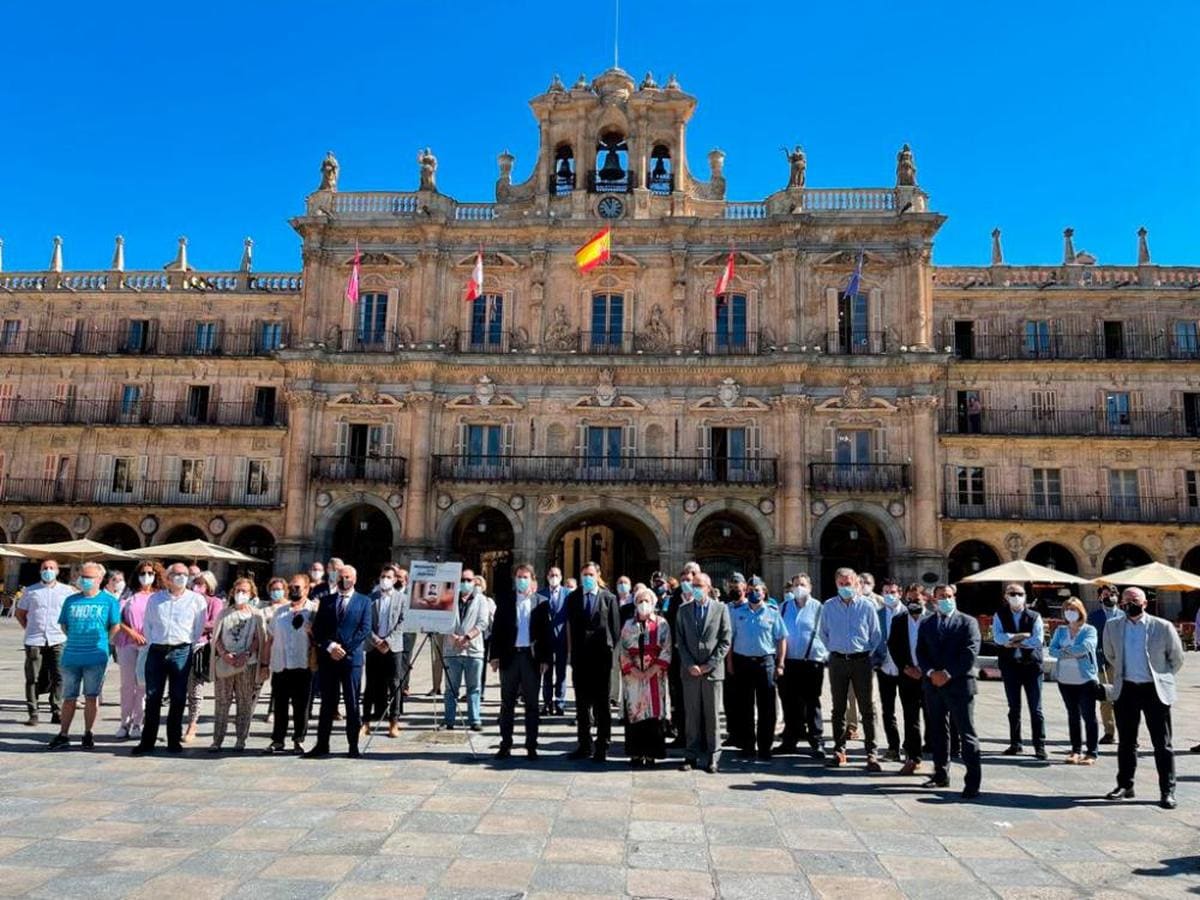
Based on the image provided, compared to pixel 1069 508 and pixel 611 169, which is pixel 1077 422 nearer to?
pixel 1069 508

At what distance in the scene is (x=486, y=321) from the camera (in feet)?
103

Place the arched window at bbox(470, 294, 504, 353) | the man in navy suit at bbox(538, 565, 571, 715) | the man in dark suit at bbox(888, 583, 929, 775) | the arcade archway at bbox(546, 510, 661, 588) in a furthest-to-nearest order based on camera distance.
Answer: the arched window at bbox(470, 294, 504, 353) → the arcade archway at bbox(546, 510, 661, 588) → the man in navy suit at bbox(538, 565, 571, 715) → the man in dark suit at bbox(888, 583, 929, 775)

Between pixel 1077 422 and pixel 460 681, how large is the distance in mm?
27842

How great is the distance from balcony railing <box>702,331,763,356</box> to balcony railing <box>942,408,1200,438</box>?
24.4ft

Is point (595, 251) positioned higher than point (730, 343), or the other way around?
point (595, 251)

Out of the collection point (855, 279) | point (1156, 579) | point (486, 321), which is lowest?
point (1156, 579)

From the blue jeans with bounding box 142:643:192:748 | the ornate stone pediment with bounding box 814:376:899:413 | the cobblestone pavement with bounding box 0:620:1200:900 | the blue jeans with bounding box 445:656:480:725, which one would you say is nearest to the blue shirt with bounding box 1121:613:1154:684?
the cobblestone pavement with bounding box 0:620:1200:900

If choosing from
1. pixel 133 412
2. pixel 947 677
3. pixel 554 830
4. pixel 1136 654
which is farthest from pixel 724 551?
pixel 554 830

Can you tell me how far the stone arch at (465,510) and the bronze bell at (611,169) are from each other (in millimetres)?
11979

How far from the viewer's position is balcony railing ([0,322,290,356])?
113 feet

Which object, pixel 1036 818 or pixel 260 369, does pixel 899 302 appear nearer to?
pixel 260 369

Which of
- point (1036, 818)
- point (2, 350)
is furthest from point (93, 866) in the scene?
point (2, 350)

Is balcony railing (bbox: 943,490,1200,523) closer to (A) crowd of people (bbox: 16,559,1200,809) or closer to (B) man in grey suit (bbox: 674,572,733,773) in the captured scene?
(A) crowd of people (bbox: 16,559,1200,809)

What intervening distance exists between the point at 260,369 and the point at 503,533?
10.8m
